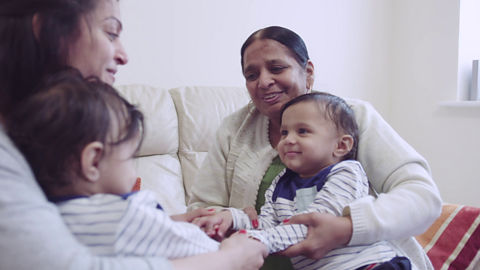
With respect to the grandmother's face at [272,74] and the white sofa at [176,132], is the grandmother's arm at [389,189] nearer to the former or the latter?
the grandmother's face at [272,74]

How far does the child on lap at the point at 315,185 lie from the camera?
3.08 feet

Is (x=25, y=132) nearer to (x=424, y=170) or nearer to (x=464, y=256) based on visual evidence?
(x=424, y=170)

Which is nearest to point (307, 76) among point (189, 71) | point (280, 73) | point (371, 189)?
Result: point (280, 73)

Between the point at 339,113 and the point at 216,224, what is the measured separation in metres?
0.52

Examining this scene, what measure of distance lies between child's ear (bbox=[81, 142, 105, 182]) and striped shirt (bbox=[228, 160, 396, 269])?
1.35ft

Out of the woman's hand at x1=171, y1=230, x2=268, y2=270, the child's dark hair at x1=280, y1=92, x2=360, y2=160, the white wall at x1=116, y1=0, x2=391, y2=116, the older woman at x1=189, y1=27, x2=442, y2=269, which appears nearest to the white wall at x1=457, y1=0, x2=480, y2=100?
the white wall at x1=116, y1=0, x2=391, y2=116

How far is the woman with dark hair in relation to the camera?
1.80 feet

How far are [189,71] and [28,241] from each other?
6.98 feet

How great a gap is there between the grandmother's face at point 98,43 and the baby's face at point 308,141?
570 millimetres

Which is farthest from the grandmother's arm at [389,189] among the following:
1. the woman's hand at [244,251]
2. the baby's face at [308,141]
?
the woman's hand at [244,251]

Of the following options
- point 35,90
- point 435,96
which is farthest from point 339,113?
point 435,96

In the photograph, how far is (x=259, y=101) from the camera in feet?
4.55

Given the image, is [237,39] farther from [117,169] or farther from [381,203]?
[117,169]

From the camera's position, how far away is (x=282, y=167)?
1320 mm
